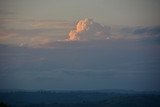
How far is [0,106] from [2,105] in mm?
2880

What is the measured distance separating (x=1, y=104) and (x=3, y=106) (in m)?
2.62

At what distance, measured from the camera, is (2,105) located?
153375 millimetres

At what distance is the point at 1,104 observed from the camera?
15450cm

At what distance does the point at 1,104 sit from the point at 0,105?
2003mm

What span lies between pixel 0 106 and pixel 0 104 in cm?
356

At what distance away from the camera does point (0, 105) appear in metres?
152

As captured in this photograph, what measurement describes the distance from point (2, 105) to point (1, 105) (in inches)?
18.0

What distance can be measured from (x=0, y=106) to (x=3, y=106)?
69.8 inches

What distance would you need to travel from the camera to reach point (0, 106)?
15050 cm

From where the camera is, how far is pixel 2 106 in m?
152

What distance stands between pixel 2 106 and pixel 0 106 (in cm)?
111

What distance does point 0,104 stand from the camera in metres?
154

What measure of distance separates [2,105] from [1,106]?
238 centimetres

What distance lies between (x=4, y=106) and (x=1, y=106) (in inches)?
78.6
